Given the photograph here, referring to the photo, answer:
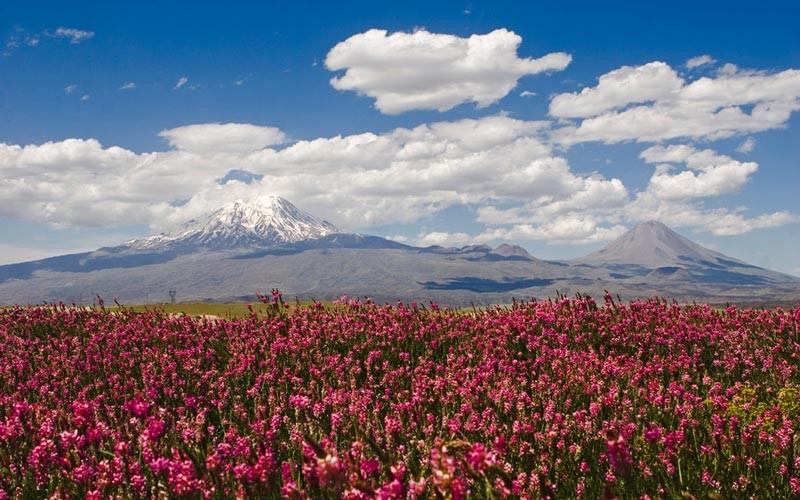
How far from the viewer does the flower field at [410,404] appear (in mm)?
5117

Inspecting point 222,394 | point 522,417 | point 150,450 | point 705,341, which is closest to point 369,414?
point 522,417

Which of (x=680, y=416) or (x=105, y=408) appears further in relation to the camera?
(x=105, y=408)

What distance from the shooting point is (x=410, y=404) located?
8.35 m

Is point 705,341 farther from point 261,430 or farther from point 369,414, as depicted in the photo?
point 261,430

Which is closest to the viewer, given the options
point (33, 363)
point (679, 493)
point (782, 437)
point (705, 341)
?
point (679, 493)

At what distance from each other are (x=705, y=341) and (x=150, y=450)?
1121cm

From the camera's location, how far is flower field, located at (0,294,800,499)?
5.12m

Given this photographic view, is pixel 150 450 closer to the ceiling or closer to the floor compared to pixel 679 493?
closer to the ceiling

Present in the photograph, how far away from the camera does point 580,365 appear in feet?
36.0

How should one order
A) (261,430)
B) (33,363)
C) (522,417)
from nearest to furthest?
(261,430)
(522,417)
(33,363)

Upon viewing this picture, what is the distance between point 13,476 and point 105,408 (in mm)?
3384

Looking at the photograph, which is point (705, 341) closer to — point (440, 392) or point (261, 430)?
point (440, 392)

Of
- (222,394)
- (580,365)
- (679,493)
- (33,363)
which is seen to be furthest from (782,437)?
(33,363)

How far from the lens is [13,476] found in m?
6.79
